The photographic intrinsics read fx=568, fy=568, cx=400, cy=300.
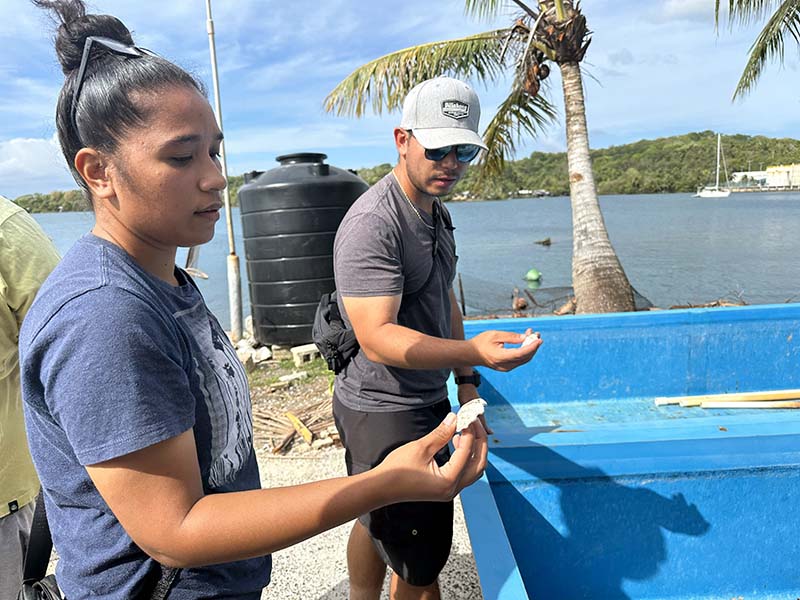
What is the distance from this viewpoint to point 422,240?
6.57ft

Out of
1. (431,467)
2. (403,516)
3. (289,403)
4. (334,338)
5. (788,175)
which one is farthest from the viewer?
(788,175)

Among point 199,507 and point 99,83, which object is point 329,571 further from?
point 99,83

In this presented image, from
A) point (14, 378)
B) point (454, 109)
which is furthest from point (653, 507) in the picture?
point (14, 378)

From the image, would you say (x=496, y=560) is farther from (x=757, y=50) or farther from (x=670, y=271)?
(x=670, y=271)

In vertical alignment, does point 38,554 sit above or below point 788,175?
below

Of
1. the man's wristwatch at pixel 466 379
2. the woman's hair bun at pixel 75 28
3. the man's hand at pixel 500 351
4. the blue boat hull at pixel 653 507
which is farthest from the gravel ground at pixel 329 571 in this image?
the woman's hair bun at pixel 75 28

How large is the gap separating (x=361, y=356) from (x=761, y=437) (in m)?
1.65

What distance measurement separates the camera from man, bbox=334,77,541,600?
1.85m

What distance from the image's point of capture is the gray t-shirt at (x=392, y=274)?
1.87 m

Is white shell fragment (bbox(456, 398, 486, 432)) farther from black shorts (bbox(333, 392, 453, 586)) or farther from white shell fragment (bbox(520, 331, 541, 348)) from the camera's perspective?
black shorts (bbox(333, 392, 453, 586))

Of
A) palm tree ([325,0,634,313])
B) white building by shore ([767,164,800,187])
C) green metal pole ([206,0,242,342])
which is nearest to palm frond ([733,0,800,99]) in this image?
palm tree ([325,0,634,313])

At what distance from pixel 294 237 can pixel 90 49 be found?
234 inches

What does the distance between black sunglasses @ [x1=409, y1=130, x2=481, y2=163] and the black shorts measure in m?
0.91

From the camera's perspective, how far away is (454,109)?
2053mm
